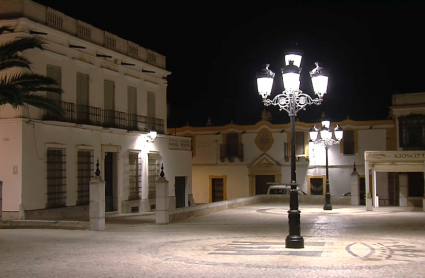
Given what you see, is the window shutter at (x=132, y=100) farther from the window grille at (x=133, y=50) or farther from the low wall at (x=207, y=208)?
the low wall at (x=207, y=208)

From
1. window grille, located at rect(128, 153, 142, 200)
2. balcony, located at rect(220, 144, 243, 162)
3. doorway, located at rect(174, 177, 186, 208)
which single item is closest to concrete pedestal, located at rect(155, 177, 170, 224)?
window grille, located at rect(128, 153, 142, 200)

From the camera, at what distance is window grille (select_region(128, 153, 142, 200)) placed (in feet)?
98.4

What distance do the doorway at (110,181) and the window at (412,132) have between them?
20517 millimetres

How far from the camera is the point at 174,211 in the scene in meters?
22.3

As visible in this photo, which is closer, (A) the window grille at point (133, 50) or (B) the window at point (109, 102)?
(B) the window at point (109, 102)

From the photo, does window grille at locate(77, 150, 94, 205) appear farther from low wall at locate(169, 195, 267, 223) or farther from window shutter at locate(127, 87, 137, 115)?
low wall at locate(169, 195, 267, 223)

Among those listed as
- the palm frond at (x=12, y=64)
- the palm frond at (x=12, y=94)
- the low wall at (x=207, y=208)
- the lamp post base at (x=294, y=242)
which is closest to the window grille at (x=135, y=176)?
the low wall at (x=207, y=208)

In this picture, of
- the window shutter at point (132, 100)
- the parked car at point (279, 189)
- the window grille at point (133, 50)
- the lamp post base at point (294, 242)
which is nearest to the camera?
the lamp post base at point (294, 242)

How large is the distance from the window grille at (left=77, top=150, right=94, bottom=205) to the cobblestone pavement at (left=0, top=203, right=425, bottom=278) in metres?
5.63

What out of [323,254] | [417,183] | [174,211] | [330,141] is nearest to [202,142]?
[417,183]

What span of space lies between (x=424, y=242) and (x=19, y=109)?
49.1ft

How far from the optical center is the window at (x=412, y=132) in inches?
1533

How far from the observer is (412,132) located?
39.4 m

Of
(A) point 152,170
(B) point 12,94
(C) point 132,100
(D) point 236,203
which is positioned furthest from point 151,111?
(B) point 12,94
